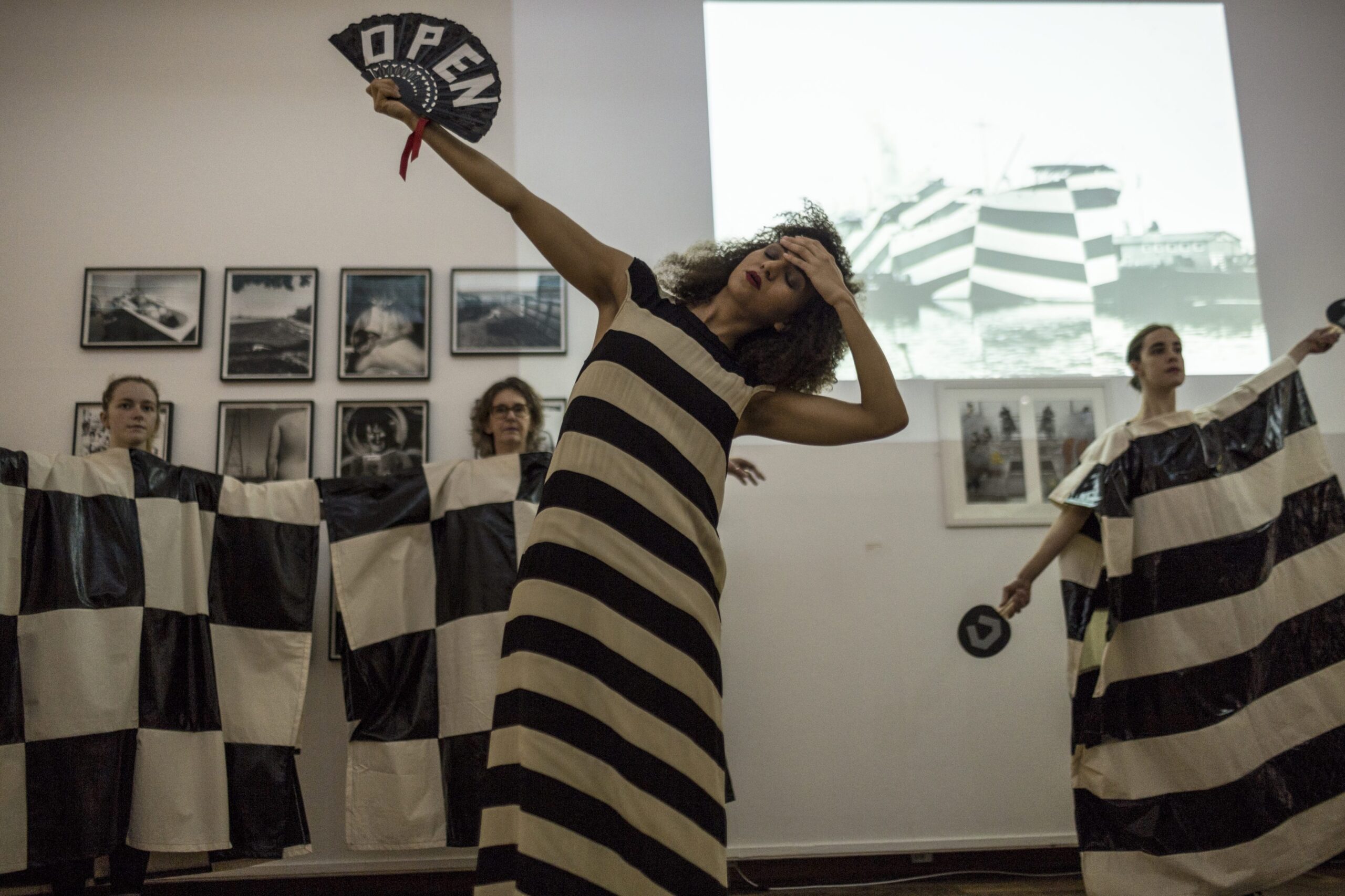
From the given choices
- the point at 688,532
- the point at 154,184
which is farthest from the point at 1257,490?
the point at 154,184

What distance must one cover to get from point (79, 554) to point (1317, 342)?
3465 mm

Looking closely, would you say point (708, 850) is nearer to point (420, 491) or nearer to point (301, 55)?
point (420, 491)

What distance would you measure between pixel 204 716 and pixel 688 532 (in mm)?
1916

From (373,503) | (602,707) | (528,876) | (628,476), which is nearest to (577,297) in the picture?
(373,503)

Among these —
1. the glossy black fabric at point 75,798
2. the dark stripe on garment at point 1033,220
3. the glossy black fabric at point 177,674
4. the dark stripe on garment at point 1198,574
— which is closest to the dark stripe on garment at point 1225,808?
the dark stripe on garment at point 1198,574

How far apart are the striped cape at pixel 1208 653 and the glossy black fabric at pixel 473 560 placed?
158 cm

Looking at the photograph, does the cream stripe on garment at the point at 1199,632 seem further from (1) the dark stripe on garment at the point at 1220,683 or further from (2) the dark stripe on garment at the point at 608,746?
(2) the dark stripe on garment at the point at 608,746

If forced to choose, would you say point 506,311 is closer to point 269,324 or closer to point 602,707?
point 269,324

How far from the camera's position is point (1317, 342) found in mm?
3020

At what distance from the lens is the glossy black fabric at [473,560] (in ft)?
9.33

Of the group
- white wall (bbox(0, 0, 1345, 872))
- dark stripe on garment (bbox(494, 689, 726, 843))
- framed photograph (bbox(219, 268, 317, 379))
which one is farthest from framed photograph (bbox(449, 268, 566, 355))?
dark stripe on garment (bbox(494, 689, 726, 843))

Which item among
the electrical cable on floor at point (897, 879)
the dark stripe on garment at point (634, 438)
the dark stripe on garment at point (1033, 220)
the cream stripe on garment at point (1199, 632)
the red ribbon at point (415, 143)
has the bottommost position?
the electrical cable on floor at point (897, 879)

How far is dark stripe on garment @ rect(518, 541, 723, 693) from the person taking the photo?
1130 millimetres

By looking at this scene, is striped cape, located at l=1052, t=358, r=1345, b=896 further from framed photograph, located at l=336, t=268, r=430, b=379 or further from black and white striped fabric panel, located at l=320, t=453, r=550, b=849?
framed photograph, located at l=336, t=268, r=430, b=379
